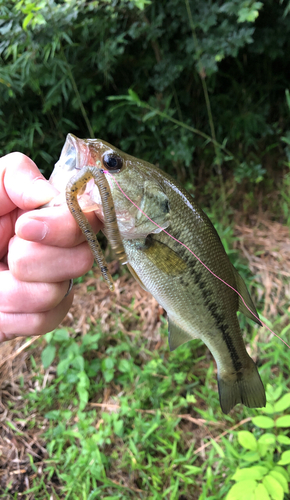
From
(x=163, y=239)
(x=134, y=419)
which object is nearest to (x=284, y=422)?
(x=134, y=419)

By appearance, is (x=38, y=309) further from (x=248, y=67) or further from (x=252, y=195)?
(x=248, y=67)

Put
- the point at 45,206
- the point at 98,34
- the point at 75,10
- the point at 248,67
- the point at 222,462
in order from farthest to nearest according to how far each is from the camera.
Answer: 1. the point at 248,67
2. the point at 98,34
3. the point at 75,10
4. the point at 222,462
5. the point at 45,206

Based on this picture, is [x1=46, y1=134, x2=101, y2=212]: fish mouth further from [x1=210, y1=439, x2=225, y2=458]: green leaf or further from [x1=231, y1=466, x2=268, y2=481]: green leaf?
[x1=210, y1=439, x2=225, y2=458]: green leaf

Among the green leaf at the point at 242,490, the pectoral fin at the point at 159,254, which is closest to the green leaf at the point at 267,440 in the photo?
the green leaf at the point at 242,490

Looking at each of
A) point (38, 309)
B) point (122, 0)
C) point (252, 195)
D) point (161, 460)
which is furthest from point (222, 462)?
point (122, 0)

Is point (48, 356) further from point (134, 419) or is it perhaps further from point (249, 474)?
point (249, 474)

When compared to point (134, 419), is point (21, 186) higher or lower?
higher
